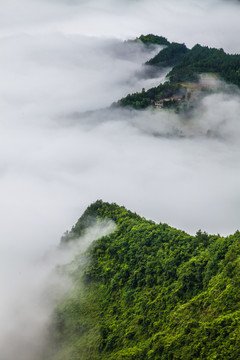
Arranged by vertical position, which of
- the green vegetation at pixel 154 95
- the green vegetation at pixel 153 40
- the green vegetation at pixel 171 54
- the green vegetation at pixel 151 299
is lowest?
the green vegetation at pixel 151 299

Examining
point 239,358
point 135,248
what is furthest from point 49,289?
point 239,358

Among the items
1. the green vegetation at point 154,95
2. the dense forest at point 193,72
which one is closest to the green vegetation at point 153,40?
the dense forest at point 193,72

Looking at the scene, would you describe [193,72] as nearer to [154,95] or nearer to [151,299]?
[154,95]

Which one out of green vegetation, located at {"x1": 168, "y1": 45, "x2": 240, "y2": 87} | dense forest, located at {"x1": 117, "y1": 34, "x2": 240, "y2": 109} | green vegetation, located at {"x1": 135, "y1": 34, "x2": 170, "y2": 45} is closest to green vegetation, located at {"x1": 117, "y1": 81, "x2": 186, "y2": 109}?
dense forest, located at {"x1": 117, "y1": 34, "x2": 240, "y2": 109}

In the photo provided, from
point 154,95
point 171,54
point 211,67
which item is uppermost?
point 171,54

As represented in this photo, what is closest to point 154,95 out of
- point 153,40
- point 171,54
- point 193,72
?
point 193,72

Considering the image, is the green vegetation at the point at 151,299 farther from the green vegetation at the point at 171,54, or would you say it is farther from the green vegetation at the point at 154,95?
the green vegetation at the point at 171,54

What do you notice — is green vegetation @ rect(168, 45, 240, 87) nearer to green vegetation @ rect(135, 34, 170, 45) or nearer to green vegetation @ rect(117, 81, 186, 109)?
green vegetation @ rect(117, 81, 186, 109)

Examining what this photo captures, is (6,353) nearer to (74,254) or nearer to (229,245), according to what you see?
(74,254)
